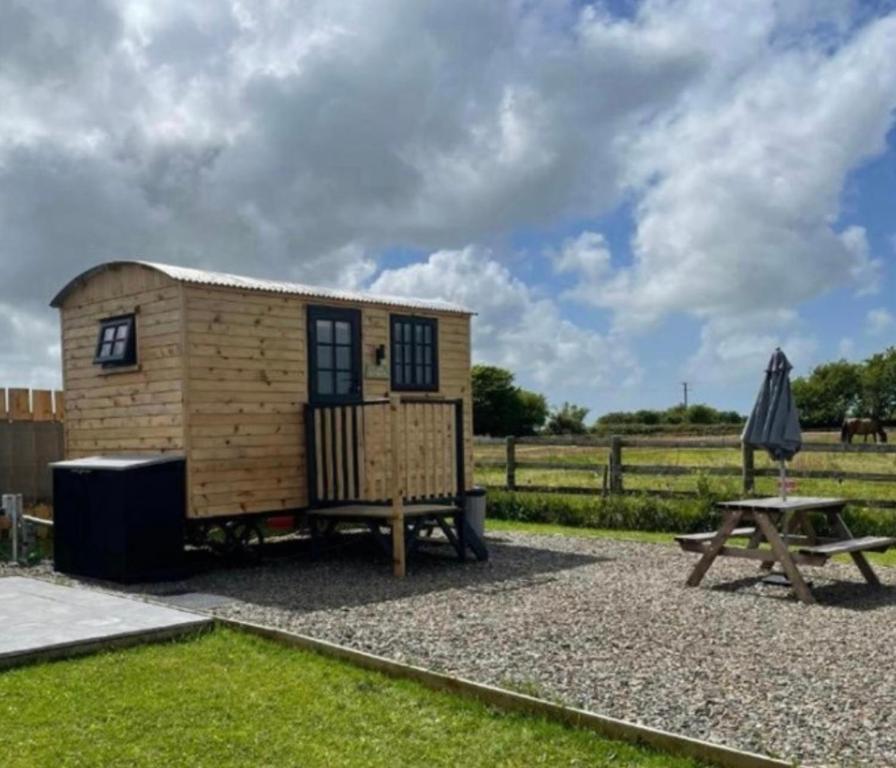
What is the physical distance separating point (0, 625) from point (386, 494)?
12.1 feet

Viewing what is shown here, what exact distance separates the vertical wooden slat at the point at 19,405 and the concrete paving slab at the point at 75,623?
458 centimetres

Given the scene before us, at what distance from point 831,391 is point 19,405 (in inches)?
2246

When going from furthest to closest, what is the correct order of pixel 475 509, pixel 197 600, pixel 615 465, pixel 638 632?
pixel 615 465, pixel 475 509, pixel 197 600, pixel 638 632

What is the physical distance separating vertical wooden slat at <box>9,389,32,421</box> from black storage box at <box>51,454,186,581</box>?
3.17 metres

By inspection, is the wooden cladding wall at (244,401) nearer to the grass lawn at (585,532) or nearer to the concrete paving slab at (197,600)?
the concrete paving slab at (197,600)

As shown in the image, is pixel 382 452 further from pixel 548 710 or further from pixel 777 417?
pixel 548 710

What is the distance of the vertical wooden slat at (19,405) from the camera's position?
11820 millimetres

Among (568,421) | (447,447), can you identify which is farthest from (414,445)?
(568,421)

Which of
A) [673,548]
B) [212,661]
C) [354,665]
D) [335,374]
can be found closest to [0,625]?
[212,661]

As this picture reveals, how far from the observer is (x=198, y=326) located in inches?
361

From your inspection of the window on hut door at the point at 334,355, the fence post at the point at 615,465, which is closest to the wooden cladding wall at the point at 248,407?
the window on hut door at the point at 334,355

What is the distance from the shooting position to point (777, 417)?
7938mm

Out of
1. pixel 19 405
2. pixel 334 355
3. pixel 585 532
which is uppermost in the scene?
pixel 334 355

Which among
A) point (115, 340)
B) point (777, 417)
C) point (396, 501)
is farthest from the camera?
point (115, 340)
